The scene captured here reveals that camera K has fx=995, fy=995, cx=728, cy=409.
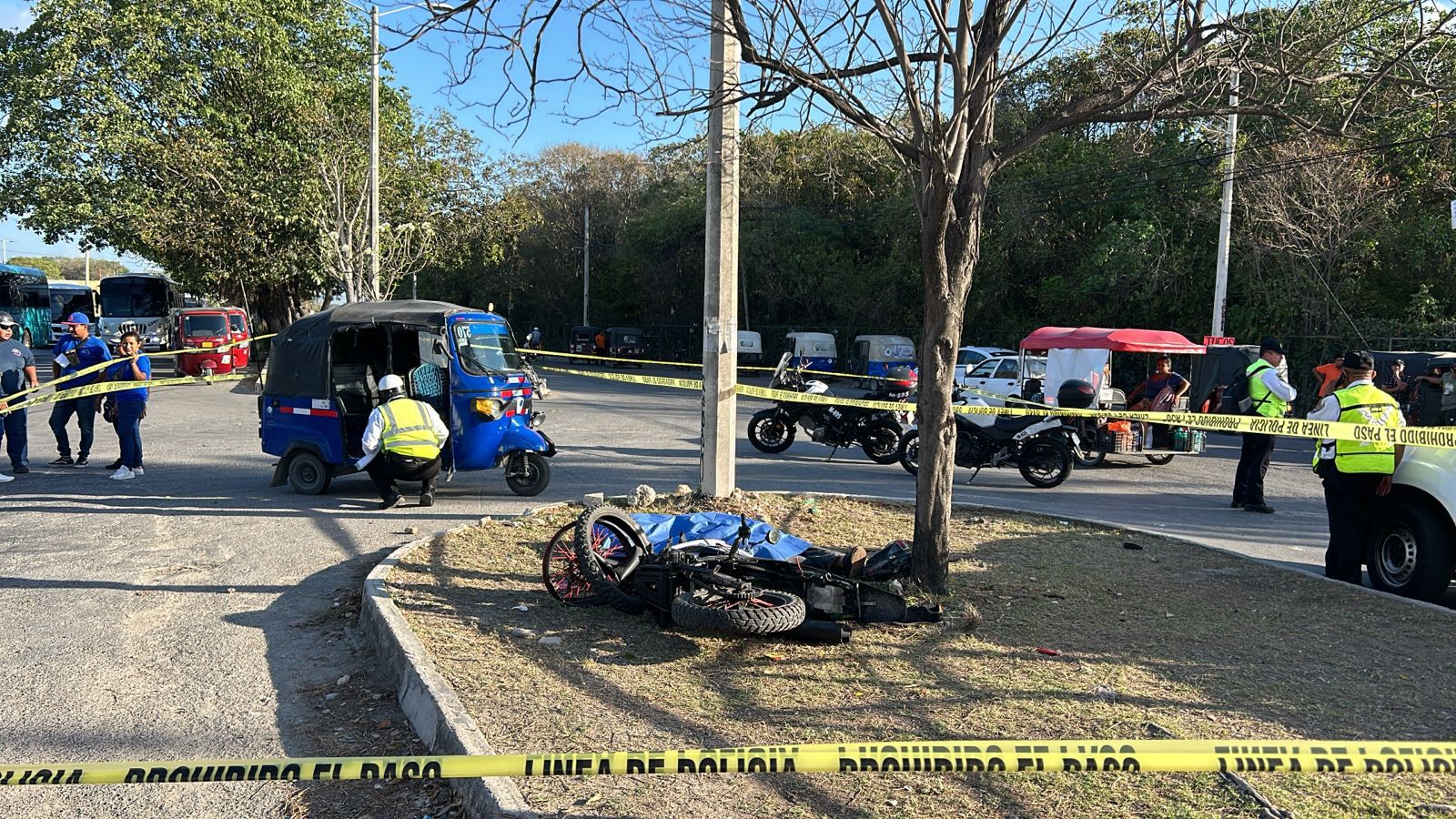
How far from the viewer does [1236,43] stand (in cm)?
668

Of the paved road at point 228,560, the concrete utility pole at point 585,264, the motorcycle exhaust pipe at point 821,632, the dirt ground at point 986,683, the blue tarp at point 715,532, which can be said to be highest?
the concrete utility pole at point 585,264

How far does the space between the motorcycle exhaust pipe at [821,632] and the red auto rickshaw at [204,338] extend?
2840cm

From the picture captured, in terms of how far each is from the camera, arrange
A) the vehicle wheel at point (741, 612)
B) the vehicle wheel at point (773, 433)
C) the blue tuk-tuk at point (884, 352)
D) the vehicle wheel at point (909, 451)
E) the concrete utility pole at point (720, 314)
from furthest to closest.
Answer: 1. the blue tuk-tuk at point (884, 352)
2. the vehicle wheel at point (773, 433)
3. the vehicle wheel at point (909, 451)
4. the concrete utility pole at point (720, 314)
5. the vehicle wheel at point (741, 612)

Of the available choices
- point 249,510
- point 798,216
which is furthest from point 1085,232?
point 249,510

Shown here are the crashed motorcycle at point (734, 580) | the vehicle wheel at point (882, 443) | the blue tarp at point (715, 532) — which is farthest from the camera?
the vehicle wheel at point (882, 443)

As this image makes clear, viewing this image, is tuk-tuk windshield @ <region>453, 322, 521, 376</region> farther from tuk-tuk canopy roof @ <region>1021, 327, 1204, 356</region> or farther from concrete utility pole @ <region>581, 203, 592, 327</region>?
concrete utility pole @ <region>581, 203, 592, 327</region>

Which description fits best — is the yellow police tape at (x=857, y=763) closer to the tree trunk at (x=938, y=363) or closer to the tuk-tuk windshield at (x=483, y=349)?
the tree trunk at (x=938, y=363)

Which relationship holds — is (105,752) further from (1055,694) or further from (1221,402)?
(1221,402)

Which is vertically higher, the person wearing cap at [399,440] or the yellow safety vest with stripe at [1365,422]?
the yellow safety vest with stripe at [1365,422]

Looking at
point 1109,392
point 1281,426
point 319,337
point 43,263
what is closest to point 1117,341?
point 1109,392

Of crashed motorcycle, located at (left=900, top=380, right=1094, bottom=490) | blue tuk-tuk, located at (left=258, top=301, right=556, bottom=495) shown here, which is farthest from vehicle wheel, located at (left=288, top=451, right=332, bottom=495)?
crashed motorcycle, located at (left=900, top=380, right=1094, bottom=490)

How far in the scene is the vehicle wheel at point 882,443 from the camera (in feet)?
47.2

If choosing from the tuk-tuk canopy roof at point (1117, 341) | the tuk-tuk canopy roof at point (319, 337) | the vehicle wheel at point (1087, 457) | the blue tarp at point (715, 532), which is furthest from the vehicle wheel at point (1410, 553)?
the tuk-tuk canopy roof at point (1117, 341)

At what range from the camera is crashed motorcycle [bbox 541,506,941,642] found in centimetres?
538
